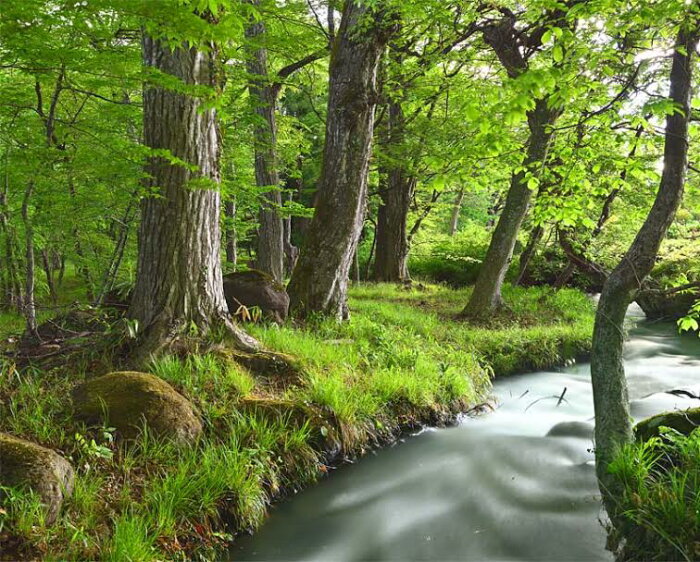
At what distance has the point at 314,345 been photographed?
541 cm

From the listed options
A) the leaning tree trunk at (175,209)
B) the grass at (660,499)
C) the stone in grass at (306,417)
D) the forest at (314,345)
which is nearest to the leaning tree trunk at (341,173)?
the forest at (314,345)

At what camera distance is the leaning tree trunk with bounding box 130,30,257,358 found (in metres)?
4.37

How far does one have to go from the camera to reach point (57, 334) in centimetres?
482

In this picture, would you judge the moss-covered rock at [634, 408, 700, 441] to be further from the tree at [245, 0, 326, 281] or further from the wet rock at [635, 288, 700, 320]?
the wet rock at [635, 288, 700, 320]

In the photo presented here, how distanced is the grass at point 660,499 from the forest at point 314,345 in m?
0.02

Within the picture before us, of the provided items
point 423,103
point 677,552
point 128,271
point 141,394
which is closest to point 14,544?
point 141,394

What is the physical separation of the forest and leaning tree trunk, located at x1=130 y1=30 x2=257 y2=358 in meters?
0.02

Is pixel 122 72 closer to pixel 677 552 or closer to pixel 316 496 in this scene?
pixel 316 496

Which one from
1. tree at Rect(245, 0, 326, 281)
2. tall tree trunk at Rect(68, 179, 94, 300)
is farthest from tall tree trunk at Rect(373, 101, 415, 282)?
tall tree trunk at Rect(68, 179, 94, 300)

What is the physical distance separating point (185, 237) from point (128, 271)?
120 inches

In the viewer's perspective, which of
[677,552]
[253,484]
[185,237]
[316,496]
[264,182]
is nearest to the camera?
[677,552]

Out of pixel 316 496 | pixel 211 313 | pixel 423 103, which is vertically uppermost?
pixel 423 103

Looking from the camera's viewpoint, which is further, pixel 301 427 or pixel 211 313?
pixel 211 313

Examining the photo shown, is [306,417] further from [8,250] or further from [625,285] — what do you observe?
[8,250]
